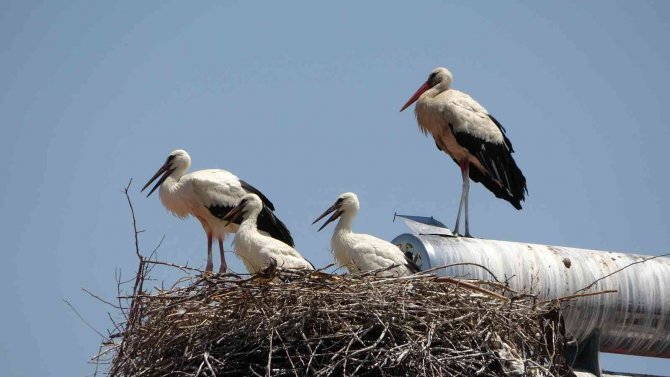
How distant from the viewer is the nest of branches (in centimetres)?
1030

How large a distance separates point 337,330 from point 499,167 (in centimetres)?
540

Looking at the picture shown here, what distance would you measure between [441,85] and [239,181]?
2.20m

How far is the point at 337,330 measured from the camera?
10.5 m

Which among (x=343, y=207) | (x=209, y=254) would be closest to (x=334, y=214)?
(x=343, y=207)

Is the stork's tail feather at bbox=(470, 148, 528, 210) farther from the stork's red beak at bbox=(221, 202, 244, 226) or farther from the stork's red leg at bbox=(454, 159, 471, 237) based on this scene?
the stork's red beak at bbox=(221, 202, 244, 226)

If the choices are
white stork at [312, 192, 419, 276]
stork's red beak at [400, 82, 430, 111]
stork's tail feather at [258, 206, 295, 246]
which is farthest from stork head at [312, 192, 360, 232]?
stork's red beak at [400, 82, 430, 111]

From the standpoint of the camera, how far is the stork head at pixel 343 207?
534 inches

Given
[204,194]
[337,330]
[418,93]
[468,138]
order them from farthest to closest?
[418,93], [204,194], [468,138], [337,330]

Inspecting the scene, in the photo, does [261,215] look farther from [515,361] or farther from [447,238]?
[515,361]

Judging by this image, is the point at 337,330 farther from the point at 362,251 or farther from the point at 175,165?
the point at 175,165

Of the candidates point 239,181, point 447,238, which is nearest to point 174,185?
point 239,181

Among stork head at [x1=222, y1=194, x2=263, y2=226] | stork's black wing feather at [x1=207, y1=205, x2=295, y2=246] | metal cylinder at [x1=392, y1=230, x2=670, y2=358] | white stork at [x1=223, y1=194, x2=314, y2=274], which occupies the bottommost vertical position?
metal cylinder at [x1=392, y1=230, x2=670, y2=358]

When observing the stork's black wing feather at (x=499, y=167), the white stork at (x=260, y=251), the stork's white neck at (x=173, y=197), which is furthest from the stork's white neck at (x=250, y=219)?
the stork's black wing feather at (x=499, y=167)

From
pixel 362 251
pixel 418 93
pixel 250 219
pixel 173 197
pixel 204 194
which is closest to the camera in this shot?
pixel 362 251
